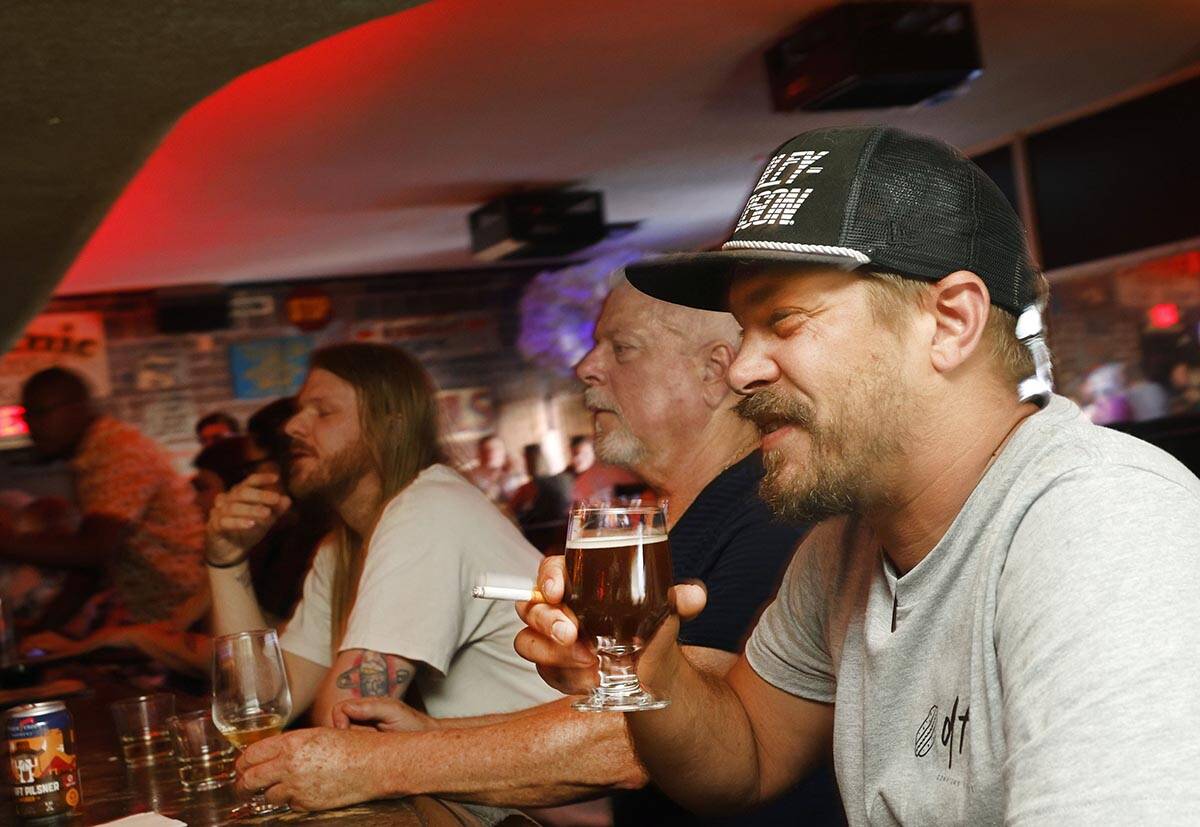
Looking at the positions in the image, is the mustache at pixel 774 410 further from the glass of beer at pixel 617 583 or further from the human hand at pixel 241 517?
the human hand at pixel 241 517

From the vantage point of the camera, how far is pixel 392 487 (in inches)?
105

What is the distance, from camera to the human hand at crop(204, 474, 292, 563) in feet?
9.41

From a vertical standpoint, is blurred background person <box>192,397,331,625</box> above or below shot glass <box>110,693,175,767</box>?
above

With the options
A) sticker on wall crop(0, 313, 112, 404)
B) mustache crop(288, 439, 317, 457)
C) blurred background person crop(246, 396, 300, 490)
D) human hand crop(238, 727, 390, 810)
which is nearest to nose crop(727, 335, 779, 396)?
human hand crop(238, 727, 390, 810)

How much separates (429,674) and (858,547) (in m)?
1.10

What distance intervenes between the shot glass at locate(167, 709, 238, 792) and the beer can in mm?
152

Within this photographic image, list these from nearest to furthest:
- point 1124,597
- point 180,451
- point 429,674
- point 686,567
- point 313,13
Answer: point 1124,597 → point 686,567 → point 429,674 → point 313,13 → point 180,451

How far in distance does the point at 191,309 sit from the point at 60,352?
38.5 inches

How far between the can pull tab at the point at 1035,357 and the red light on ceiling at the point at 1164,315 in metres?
5.95

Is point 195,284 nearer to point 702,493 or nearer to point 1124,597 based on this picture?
point 702,493

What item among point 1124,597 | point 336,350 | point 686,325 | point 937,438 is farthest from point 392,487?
point 1124,597

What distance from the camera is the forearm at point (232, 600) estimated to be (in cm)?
296

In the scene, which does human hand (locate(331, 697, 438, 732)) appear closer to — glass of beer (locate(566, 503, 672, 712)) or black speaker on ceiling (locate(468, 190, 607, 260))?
glass of beer (locate(566, 503, 672, 712))

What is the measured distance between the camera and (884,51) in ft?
16.0
